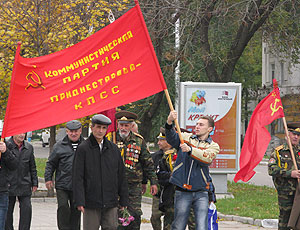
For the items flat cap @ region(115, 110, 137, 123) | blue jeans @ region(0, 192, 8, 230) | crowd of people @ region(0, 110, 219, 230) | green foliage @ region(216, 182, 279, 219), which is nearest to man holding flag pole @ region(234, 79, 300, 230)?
crowd of people @ region(0, 110, 219, 230)

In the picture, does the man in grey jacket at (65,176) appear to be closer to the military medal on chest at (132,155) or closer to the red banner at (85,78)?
the military medal on chest at (132,155)

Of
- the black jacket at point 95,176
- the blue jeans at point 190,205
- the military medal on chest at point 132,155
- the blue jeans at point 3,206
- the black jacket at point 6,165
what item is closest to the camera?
the black jacket at point 95,176

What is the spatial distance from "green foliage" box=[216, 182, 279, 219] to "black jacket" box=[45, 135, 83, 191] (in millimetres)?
4923

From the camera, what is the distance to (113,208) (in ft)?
28.2

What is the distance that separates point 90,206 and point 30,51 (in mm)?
11778

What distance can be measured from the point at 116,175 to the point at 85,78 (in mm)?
1221

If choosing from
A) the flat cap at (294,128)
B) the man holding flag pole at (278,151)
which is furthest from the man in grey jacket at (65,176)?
the flat cap at (294,128)

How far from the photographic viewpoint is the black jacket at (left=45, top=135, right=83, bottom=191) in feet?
36.1

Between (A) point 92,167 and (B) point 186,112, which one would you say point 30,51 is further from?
(A) point 92,167

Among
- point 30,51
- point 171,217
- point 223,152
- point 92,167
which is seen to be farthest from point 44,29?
point 92,167

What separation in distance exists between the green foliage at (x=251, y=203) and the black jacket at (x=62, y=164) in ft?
16.2

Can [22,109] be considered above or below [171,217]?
above

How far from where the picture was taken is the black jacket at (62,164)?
36.1 feet

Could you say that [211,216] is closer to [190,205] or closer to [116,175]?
[190,205]
